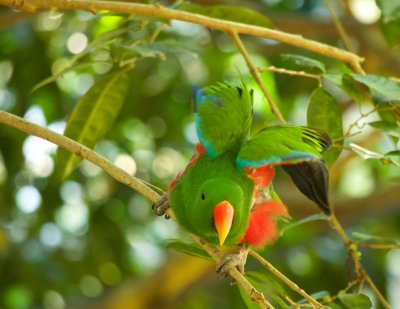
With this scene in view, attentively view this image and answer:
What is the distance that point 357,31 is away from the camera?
11.3 ft

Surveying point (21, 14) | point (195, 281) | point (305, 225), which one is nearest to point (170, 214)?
point (21, 14)

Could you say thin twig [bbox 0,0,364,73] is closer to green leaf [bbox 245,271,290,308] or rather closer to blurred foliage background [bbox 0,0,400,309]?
green leaf [bbox 245,271,290,308]

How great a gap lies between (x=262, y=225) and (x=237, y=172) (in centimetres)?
17

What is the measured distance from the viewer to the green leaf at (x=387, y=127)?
1826mm

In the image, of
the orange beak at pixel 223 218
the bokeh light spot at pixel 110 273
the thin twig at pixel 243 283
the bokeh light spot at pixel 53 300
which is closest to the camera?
the thin twig at pixel 243 283

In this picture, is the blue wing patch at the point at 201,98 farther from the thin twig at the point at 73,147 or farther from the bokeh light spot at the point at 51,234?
the bokeh light spot at the point at 51,234

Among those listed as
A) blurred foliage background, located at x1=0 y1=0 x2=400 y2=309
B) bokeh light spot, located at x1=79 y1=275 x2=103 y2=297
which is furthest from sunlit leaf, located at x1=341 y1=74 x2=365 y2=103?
bokeh light spot, located at x1=79 y1=275 x2=103 y2=297

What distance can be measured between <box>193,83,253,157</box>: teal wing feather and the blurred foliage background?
133cm

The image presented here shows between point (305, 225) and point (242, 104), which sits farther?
point (305, 225)

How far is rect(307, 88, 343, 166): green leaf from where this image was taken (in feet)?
6.39

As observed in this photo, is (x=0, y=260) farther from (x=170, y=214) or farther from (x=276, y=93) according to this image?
(x=170, y=214)

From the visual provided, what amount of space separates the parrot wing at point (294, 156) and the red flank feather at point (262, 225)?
0.64ft

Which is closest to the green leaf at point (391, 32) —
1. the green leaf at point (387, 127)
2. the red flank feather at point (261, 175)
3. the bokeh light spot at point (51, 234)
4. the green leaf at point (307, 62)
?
the green leaf at point (307, 62)

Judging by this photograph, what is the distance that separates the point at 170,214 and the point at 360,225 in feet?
6.90
